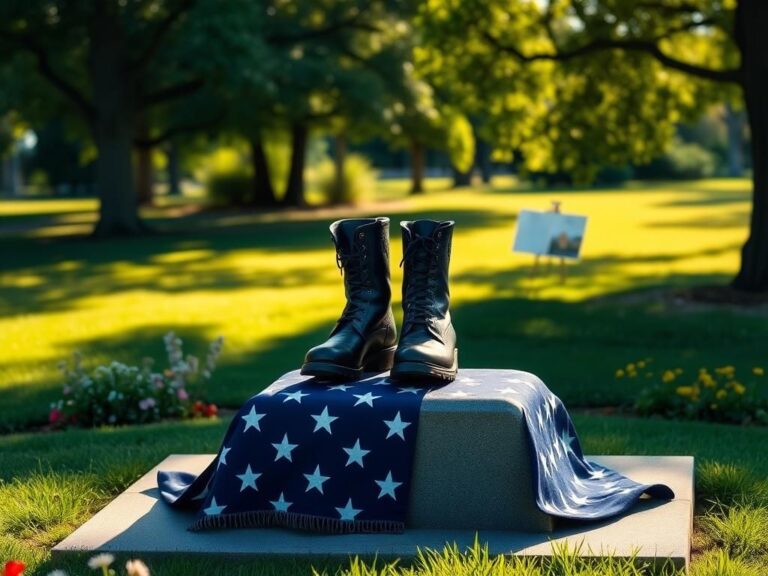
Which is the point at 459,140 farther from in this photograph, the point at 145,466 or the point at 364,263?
the point at 364,263

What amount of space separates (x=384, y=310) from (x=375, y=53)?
2964cm

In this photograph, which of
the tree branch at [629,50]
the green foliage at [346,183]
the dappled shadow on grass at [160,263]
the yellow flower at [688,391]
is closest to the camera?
the yellow flower at [688,391]

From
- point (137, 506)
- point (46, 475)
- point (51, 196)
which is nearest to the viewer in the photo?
point (137, 506)

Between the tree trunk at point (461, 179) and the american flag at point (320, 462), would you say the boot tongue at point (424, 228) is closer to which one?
the american flag at point (320, 462)

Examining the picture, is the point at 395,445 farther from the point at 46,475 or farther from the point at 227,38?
the point at 227,38

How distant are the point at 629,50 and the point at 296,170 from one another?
25.0m

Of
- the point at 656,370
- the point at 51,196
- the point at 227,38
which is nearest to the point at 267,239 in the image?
the point at 227,38

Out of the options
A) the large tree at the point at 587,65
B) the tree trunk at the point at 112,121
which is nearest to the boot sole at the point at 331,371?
the large tree at the point at 587,65

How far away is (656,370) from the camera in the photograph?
10453 millimetres

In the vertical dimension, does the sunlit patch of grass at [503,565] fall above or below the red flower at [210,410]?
above

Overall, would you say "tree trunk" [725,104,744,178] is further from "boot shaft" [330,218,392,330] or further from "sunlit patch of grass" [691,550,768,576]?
"sunlit patch of grass" [691,550,768,576]

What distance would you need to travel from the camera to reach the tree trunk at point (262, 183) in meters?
40.8

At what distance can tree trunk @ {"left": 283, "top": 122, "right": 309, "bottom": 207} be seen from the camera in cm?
3997

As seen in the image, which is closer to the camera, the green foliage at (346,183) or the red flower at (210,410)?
the red flower at (210,410)
